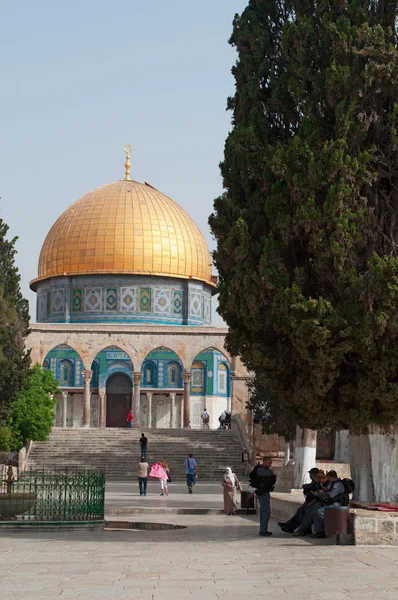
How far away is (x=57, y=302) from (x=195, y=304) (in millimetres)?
5945

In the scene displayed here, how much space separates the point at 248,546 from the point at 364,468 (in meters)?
2.44

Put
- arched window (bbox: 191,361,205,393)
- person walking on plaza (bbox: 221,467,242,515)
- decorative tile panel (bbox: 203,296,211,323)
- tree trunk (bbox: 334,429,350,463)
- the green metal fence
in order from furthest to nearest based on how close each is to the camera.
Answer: decorative tile panel (bbox: 203,296,211,323), arched window (bbox: 191,361,205,393), tree trunk (bbox: 334,429,350,463), person walking on plaza (bbox: 221,467,242,515), the green metal fence

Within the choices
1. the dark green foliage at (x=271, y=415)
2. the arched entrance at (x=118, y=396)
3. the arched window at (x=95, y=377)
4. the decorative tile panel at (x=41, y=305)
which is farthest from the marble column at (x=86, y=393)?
the dark green foliage at (x=271, y=415)

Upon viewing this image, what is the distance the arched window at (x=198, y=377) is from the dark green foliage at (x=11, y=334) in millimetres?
15733

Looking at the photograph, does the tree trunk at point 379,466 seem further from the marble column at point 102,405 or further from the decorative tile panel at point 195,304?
the decorative tile panel at point 195,304

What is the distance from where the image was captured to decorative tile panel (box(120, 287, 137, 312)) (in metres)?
42.5

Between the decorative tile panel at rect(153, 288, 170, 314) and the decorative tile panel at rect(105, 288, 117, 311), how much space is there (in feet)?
5.48

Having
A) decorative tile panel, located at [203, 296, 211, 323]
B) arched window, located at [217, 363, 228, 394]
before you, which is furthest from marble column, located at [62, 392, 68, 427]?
decorative tile panel, located at [203, 296, 211, 323]

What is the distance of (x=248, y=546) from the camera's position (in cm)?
1088

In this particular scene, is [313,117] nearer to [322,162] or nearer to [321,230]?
[322,162]

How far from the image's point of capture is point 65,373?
40750mm

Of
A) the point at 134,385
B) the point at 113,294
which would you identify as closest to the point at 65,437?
the point at 134,385

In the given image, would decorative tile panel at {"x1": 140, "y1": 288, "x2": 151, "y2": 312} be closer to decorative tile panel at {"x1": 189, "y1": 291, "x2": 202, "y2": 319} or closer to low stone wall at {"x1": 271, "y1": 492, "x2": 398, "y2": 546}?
decorative tile panel at {"x1": 189, "y1": 291, "x2": 202, "y2": 319}

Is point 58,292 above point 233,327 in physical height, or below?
above
